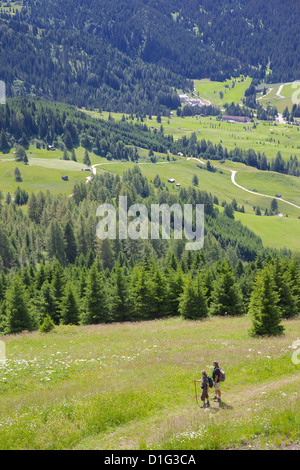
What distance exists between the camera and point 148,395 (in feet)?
74.6

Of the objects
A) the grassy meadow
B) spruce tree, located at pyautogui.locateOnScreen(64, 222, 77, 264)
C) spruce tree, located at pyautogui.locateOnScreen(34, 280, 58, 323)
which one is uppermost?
the grassy meadow

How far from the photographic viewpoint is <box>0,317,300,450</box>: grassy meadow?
17.6 metres

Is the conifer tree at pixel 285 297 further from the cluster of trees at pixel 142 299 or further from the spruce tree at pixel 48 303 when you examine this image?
the spruce tree at pixel 48 303

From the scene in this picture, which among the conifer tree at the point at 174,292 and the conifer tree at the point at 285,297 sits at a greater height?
the conifer tree at the point at 285,297

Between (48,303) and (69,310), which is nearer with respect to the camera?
(69,310)

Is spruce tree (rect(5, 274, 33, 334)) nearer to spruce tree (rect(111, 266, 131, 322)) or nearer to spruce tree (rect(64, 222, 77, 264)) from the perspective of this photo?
spruce tree (rect(111, 266, 131, 322))

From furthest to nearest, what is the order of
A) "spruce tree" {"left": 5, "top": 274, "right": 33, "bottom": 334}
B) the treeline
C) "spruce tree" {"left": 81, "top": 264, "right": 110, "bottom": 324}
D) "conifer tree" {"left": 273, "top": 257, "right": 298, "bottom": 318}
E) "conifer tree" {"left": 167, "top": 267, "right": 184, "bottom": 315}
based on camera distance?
the treeline < "conifer tree" {"left": 167, "top": 267, "right": 184, "bottom": 315} < "spruce tree" {"left": 81, "top": 264, "right": 110, "bottom": 324} < "spruce tree" {"left": 5, "top": 274, "right": 33, "bottom": 334} < "conifer tree" {"left": 273, "top": 257, "right": 298, "bottom": 318}

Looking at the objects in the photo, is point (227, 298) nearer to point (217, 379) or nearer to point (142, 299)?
point (142, 299)

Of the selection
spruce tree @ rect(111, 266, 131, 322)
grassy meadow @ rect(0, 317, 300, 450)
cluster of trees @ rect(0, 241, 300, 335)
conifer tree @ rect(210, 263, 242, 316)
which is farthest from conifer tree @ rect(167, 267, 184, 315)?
grassy meadow @ rect(0, 317, 300, 450)

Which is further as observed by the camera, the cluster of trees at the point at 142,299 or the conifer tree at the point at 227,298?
the conifer tree at the point at 227,298

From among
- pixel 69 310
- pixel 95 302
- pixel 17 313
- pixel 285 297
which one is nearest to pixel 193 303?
pixel 285 297

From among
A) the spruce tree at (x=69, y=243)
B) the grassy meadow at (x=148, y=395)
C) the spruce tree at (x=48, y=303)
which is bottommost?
the spruce tree at (x=69, y=243)

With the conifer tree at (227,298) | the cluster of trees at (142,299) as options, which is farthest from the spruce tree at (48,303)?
the conifer tree at (227,298)

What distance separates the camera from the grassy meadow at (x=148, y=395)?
17.6m
